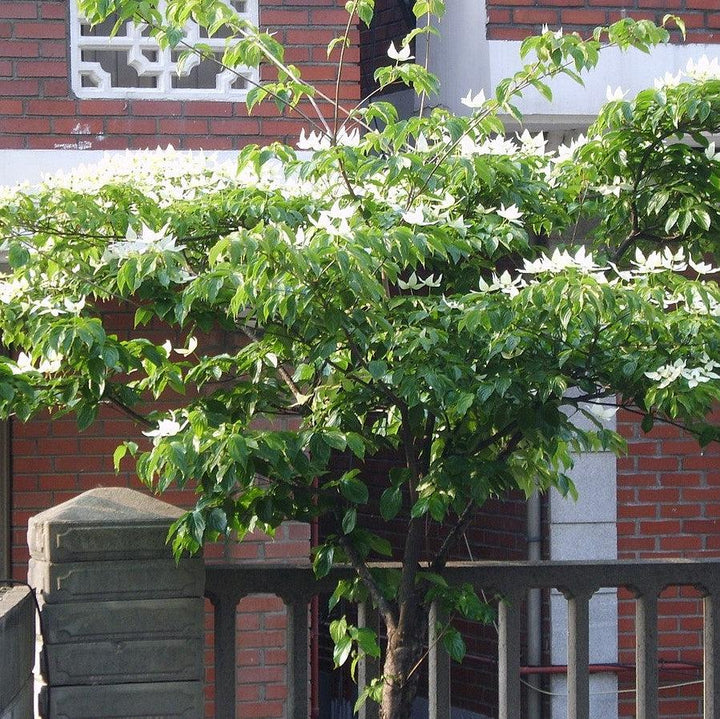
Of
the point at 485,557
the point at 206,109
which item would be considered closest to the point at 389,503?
the point at 206,109

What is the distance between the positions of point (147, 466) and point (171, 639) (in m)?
0.90

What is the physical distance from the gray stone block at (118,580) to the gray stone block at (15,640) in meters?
0.09

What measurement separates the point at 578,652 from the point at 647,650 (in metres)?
0.28

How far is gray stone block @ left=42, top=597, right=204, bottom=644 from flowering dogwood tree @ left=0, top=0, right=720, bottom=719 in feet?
1.33

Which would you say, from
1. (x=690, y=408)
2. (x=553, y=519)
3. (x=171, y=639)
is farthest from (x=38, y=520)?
(x=553, y=519)

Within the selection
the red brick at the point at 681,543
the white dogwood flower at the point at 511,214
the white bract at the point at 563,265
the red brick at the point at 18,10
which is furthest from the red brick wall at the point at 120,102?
the white bract at the point at 563,265

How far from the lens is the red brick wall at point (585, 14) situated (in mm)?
7160

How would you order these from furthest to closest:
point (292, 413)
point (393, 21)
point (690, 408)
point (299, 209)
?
1. point (393, 21)
2. point (292, 413)
3. point (299, 209)
4. point (690, 408)

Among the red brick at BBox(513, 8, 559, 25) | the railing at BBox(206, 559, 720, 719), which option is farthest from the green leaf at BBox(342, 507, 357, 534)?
the red brick at BBox(513, 8, 559, 25)

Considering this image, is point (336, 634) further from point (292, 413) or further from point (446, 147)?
point (446, 147)

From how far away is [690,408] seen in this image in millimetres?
3432

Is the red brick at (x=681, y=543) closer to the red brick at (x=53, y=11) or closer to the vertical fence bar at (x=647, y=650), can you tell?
the vertical fence bar at (x=647, y=650)

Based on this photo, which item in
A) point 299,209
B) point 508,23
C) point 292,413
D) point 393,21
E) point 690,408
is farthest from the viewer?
point 393,21

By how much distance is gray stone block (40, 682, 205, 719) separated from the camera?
4086 mm
